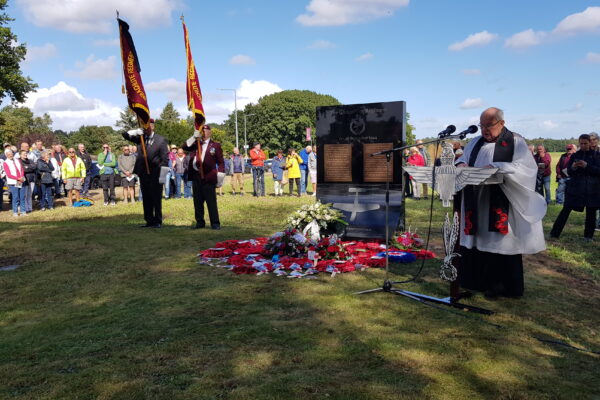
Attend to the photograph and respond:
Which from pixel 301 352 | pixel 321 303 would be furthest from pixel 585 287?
pixel 301 352

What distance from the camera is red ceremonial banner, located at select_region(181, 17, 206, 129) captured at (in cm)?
1058

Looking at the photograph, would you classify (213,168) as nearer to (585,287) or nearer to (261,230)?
(261,230)

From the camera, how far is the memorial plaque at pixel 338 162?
920 centimetres

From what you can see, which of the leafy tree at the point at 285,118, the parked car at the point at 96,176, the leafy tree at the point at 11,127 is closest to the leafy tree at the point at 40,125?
the leafy tree at the point at 11,127

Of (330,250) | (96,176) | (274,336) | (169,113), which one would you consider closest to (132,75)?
(330,250)

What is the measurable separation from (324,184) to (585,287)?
4.92 meters

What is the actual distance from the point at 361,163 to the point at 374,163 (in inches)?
10.4

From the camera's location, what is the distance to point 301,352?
3830 millimetres

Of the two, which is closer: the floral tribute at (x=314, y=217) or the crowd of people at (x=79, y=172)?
the floral tribute at (x=314, y=217)

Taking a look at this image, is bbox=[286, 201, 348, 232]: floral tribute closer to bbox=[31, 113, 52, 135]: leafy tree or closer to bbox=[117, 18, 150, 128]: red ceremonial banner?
bbox=[117, 18, 150, 128]: red ceremonial banner

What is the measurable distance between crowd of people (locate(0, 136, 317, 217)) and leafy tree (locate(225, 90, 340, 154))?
5712 centimetres

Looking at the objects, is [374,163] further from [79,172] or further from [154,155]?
[79,172]

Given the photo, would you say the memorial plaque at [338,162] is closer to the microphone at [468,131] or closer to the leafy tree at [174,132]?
the microphone at [468,131]

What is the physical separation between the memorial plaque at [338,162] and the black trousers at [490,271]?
3.83 metres
